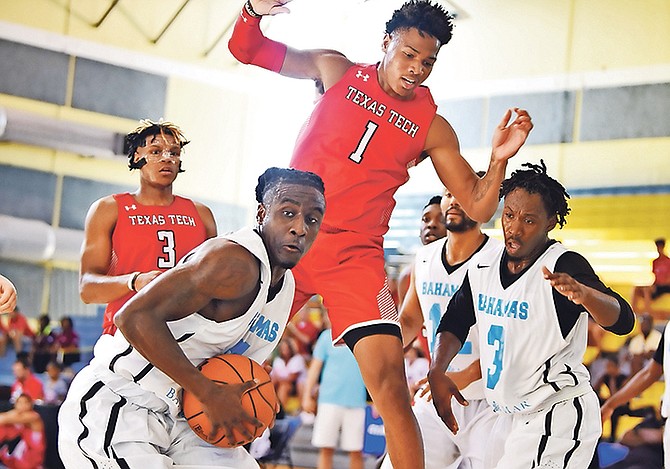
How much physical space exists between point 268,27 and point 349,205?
Answer: 784cm

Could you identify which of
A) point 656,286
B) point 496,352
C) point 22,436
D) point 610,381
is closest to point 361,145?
point 496,352

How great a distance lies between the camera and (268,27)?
37.2 feet

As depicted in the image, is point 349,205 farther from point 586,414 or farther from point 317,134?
point 586,414

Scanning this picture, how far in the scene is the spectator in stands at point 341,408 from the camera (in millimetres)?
7934

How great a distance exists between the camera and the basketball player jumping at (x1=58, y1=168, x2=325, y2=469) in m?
2.76

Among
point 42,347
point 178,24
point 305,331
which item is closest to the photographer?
point 305,331

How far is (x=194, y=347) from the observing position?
3006 millimetres

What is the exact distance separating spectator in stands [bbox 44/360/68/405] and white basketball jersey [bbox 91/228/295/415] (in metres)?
6.70

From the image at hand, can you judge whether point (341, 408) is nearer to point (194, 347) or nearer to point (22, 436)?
point (22, 436)

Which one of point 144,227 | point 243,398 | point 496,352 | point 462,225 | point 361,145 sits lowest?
point 243,398

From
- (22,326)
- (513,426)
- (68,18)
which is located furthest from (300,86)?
(513,426)

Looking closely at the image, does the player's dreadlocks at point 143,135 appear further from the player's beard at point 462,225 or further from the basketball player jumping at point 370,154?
the player's beard at point 462,225

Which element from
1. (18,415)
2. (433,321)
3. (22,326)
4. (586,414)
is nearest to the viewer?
(586,414)

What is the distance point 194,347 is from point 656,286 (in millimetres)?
6390
